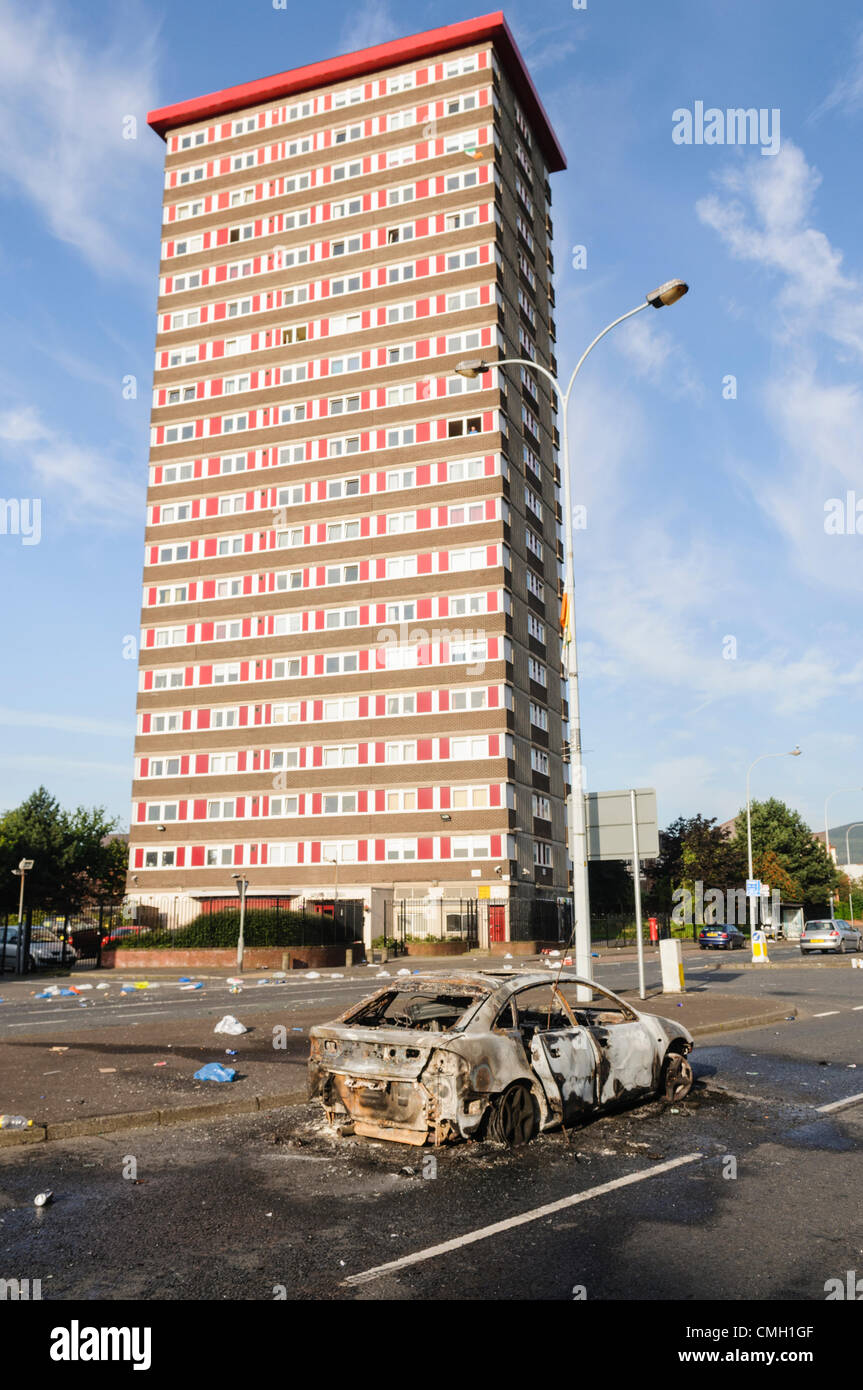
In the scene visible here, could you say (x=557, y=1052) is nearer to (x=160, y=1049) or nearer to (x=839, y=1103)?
(x=839, y=1103)

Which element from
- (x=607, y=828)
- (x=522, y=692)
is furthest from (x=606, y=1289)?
(x=522, y=692)

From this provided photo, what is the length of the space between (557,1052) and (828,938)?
43.8m

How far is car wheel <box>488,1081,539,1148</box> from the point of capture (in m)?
7.33

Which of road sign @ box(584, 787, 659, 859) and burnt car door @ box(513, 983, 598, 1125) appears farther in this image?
road sign @ box(584, 787, 659, 859)

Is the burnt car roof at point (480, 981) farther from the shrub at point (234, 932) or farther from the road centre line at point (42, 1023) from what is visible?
the shrub at point (234, 932)

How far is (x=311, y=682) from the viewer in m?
57.2

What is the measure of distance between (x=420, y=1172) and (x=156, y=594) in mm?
58625

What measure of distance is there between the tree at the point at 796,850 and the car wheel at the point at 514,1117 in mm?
86368

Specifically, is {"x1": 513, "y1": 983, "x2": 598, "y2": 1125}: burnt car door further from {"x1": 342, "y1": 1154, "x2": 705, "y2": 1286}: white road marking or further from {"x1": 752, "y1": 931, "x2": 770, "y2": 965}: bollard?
{"x1": 752, "y1": 931, "x2": 770, "y2": 965}: bollard

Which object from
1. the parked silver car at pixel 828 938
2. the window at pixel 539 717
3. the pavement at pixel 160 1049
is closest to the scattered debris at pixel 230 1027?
the pavement at pixel 160 1049

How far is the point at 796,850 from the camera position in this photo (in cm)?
9156

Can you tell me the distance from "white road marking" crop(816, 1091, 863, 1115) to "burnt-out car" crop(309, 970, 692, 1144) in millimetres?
1465

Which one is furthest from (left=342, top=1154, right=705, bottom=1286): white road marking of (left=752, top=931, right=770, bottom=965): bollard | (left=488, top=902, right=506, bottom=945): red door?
(left=488, top=902, right=506, bottom=945): red door
